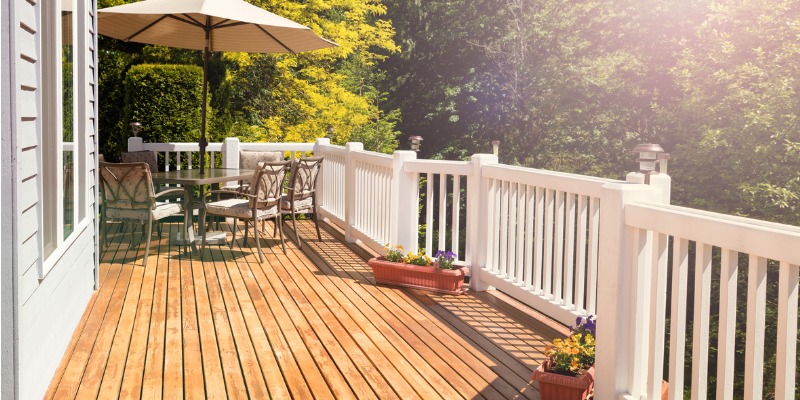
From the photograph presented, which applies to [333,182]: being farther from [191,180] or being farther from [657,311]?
[657,311]

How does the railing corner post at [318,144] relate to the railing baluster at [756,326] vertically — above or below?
above

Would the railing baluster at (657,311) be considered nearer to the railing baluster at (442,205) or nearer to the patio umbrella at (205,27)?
the railing baluster at (442,205)

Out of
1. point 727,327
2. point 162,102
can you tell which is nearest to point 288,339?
point 727,327

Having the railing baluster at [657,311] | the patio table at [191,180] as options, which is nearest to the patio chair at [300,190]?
the patio table at [191,180]

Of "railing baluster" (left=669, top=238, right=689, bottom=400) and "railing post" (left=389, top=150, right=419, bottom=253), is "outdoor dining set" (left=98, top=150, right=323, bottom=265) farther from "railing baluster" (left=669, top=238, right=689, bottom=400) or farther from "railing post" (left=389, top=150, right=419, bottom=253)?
"railing baluster" (left=669, top=238, right=689, bottom=400)

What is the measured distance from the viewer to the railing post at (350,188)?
767cm

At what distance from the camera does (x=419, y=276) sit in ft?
18.4

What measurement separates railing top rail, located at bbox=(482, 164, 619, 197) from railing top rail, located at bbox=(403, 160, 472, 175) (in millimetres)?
231

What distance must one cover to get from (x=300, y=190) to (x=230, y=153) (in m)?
1.87

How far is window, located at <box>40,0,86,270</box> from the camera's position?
3328 mm

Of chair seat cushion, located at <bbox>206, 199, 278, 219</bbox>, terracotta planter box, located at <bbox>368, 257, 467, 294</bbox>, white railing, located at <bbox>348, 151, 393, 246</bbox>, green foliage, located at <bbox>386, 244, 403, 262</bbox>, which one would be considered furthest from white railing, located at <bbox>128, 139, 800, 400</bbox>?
chair seat cushion, located at <bbox>206, 199, 278, 219</bbox>

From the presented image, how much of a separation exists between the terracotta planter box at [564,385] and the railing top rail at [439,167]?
2397 mm

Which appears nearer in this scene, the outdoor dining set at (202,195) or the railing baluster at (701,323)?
the railing baluster at (701,323)

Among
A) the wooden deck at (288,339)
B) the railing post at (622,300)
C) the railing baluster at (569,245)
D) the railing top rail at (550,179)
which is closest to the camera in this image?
the railing post at (622,300)
